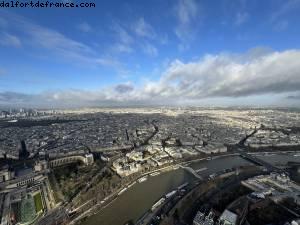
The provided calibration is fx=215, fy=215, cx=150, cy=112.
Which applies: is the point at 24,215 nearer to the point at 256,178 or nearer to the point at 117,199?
the point at 117,199

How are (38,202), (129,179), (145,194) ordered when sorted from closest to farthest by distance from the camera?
(38,202) < (145,194) < (129,179)

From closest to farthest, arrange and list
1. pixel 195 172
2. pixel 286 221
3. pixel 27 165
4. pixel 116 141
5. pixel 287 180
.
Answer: pixel 286 221 < pixel 287 180 < pixel 195 172 < pixel 27 165 < pixel 116 141

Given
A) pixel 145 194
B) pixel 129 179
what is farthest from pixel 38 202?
pixel 145 194

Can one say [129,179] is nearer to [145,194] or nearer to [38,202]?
[145,194]

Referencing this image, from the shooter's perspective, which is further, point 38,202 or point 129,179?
point 129,179

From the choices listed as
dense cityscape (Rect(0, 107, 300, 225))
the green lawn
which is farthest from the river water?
the green lawn

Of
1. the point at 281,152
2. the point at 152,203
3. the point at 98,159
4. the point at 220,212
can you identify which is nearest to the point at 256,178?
the point at 220,212

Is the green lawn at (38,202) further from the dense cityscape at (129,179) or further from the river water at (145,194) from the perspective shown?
the river water at (145,194)

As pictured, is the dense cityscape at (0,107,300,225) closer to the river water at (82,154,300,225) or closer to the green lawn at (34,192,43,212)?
the green lawn at (34,192,43,212)
